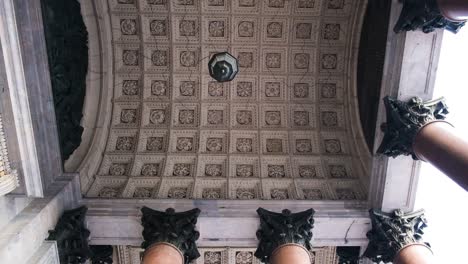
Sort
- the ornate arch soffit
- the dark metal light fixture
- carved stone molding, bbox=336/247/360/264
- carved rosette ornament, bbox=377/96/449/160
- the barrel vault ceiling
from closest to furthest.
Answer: the dark metal light fixture, carved rosette ornament, bbox=377/96/449/160, carved stone molding, bbox=336/247/360/264, the ornate arch soffit, the barrel vault ceiling

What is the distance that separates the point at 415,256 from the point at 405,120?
3346 mm

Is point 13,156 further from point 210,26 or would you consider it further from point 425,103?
point 425,103

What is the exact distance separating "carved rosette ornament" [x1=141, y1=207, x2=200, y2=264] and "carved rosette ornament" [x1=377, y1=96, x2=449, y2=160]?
5.47 m

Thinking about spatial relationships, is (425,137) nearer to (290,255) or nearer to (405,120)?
(405,120)

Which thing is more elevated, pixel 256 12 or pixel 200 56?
pixel 256 12

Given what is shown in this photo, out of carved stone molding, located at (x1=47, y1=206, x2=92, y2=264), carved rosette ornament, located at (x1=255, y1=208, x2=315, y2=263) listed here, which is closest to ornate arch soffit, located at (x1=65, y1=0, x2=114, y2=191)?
carved stone molding, located at (x1=47, y1=206, x2=92, y2=264)

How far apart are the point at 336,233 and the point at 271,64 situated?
19.4 feet

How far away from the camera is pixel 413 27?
34.9ft

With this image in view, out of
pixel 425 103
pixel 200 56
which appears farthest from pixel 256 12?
pixel 425 103

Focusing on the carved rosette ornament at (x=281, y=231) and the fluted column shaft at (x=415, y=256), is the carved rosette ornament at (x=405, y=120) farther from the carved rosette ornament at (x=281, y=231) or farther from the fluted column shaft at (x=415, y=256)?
the carved rosette ornament at (x=281, y=231)

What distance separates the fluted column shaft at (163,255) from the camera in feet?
35.2

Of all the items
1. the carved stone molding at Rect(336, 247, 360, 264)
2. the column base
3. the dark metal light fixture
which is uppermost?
the dark metal light fixture

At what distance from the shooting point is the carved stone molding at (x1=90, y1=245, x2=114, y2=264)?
13156 mm

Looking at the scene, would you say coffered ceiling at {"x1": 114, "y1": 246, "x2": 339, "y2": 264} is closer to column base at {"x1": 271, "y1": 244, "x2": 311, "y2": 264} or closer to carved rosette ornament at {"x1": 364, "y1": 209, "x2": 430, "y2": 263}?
carved rosette ornament at {"x1": 364, "y1": 209, "x2": 430, "y2": 263}
